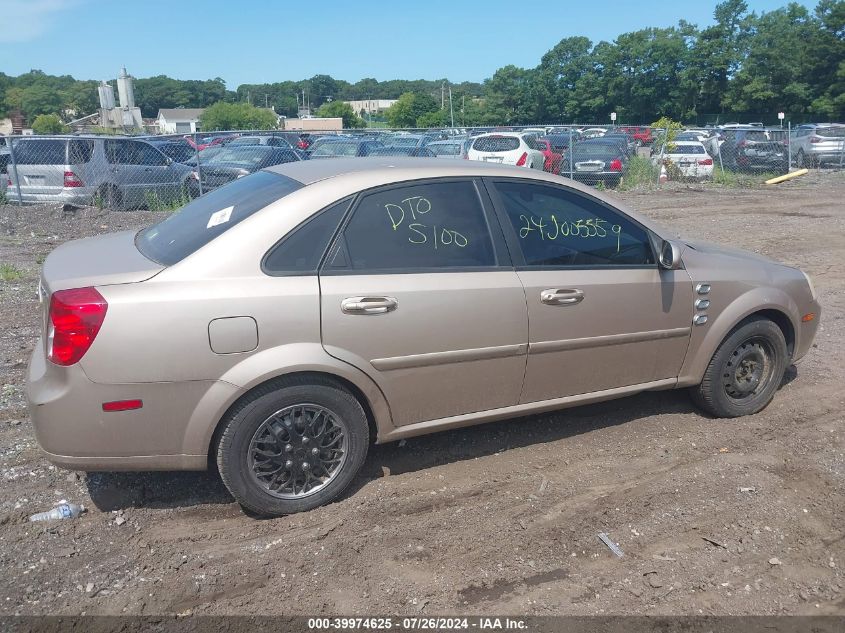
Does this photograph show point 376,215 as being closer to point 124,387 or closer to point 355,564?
point 124,387

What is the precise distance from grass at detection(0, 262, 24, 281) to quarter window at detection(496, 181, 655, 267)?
22.5 ft

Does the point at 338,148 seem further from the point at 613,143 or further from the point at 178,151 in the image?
the point at 613,143

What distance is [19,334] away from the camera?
6.63 meters

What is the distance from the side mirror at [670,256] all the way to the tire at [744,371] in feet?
2.53

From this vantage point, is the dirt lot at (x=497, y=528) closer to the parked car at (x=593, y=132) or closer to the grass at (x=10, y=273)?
the grass at (x=10, y=273)

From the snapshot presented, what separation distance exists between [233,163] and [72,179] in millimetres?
3062

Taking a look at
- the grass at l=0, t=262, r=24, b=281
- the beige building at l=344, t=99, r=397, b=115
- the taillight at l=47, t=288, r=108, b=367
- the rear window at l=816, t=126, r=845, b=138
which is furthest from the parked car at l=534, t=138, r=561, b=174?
the beige building at l=344, t=99, r=397, b=115

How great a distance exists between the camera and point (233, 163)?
51.3 ft

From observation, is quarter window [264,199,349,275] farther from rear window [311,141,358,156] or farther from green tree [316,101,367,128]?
green tree [316,101,367,128]

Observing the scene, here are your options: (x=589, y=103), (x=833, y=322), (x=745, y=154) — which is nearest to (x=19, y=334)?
(x=833, y=322)

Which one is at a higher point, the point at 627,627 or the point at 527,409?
the point at 527,409

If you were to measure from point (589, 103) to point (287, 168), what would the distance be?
78.6 meters

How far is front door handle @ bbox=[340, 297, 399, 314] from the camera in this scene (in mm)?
Result: 3709

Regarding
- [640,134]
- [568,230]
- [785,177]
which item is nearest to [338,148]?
[640,134]
